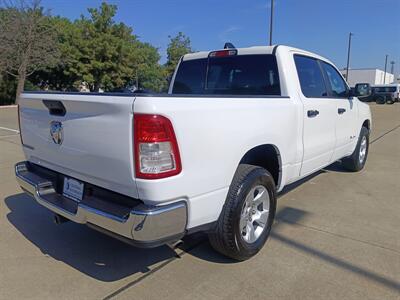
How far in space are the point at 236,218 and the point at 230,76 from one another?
1931 mm

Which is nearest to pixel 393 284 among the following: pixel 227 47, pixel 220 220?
pixel 220 220

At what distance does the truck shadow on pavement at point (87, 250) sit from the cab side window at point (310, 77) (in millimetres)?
2334

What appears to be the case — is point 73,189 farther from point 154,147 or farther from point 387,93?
point 387,93

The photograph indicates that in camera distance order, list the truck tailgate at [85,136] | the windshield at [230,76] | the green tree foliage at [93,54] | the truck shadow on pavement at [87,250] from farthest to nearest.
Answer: the green tree foliage at [93,54]
the windshield at [230,76]
the truck shadow on pavement at [87,250]
the truck tailgate at [85,136]

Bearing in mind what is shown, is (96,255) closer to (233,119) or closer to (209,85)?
(233,119)

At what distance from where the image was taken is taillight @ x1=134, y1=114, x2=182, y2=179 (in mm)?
2207

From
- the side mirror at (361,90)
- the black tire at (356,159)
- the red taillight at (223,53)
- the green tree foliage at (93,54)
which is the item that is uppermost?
the green tree foliage at (93,54)

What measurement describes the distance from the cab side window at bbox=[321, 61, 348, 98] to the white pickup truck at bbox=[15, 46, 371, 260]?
0.67m

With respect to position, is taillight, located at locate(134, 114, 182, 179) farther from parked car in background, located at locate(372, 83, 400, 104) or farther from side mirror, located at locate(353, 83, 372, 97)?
parked car in background, located at locate(372, 83, 400, 104)

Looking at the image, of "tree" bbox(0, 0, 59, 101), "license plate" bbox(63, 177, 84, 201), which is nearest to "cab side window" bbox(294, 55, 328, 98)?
"license plate" bbox(63, 177, 84, 201)

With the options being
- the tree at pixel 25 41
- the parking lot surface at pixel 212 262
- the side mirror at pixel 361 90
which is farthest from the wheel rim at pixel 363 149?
the tree at pixel 25 41

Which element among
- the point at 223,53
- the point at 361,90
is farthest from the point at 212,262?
the point at 361,90

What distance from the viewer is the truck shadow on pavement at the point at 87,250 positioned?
304cm

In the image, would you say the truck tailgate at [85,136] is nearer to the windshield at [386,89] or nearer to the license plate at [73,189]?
the license plate at [73,189]
